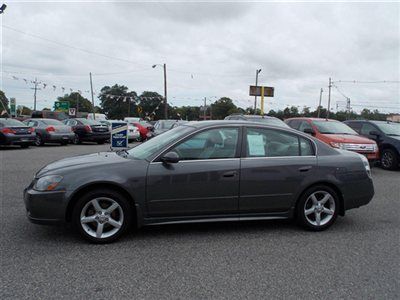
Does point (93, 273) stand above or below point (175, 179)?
below

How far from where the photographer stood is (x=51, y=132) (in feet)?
61.3

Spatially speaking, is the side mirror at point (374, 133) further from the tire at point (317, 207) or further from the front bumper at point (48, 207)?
the front bumper at point (48, 207)

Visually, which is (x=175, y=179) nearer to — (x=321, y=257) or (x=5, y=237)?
(x=321, y=257)

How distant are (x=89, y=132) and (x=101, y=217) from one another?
16864 mm

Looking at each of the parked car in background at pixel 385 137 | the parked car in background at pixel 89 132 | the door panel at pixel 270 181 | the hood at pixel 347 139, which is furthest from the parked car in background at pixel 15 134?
the door panel at pixel 270 181

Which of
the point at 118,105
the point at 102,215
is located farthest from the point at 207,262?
the point at 118,105

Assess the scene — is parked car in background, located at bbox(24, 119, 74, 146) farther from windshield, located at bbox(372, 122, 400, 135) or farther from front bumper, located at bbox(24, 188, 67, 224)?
front bumper, located at bbox(24, 188, 67, 224)

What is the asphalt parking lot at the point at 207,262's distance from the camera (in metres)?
3.34

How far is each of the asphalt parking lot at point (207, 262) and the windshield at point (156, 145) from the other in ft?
3.35

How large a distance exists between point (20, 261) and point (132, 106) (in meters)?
115

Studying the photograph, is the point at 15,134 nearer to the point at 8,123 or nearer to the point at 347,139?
the point at 8,123

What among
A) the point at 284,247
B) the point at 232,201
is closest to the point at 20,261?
the point at 232,201

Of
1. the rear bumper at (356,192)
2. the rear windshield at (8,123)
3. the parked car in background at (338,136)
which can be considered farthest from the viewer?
the rear windshield at (8,123)

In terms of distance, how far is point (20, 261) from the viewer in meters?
3.87
